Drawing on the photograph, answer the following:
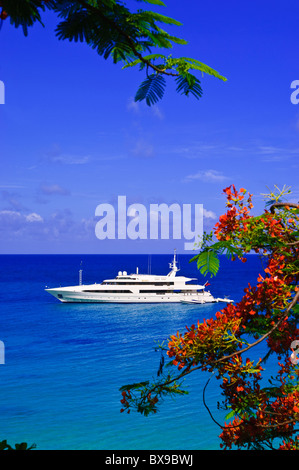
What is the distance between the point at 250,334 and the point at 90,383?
21.5 meters

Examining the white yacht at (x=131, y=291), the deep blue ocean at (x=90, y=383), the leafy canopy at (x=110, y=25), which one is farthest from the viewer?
the white yacht at (x=131, y=291)

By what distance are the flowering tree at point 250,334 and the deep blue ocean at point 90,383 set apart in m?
0.45

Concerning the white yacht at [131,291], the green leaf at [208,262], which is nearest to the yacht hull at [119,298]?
the white yacht at [131,291]

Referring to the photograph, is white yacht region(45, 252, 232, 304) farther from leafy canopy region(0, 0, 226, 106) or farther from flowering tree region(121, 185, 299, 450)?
leafy canopy region(0, 0, 226, 106)

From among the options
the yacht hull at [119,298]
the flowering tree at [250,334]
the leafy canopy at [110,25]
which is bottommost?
the flowering tree at [250,334]

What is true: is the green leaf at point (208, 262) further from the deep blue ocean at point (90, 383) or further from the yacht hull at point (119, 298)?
the yacht hull at point (119, 298)

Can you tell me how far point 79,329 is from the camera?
124ft

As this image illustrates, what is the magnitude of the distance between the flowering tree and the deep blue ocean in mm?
445

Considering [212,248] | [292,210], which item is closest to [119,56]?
[212,248]

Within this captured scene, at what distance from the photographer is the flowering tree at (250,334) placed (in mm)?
3092

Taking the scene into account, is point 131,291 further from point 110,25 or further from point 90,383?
point 110,25

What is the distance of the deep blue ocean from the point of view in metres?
16.3
